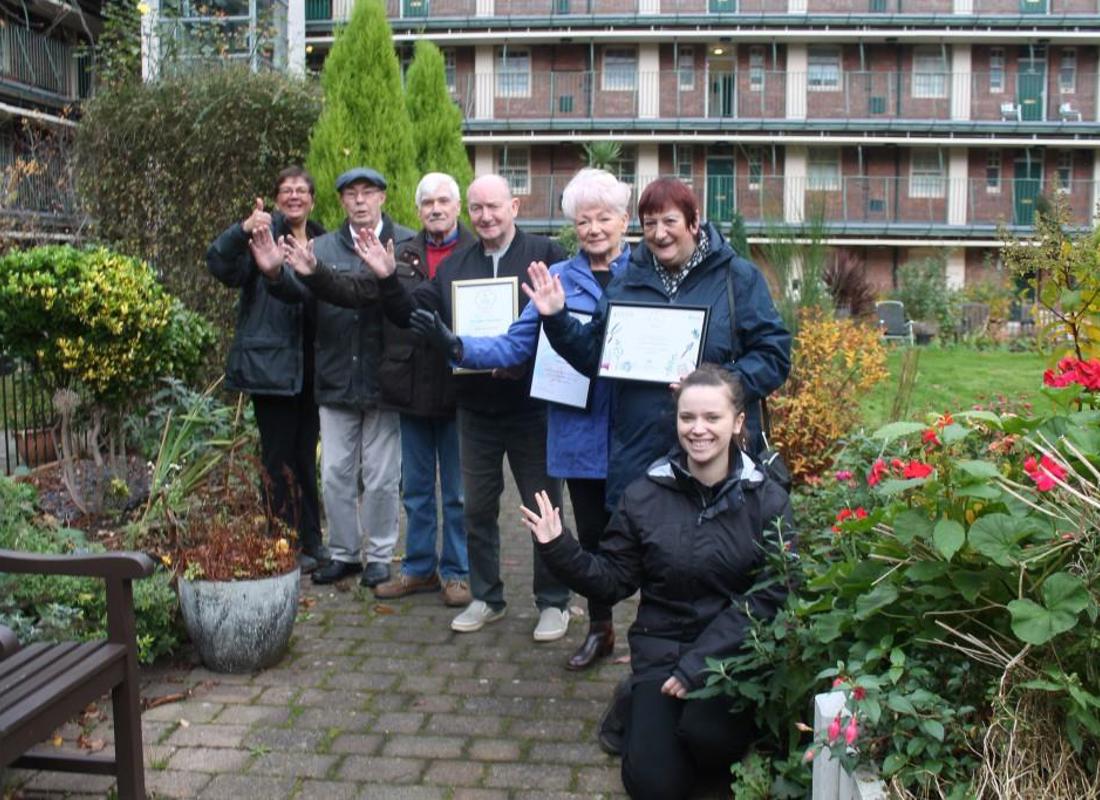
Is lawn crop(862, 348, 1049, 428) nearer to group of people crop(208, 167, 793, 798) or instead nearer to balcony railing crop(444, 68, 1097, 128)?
group of people crop(208, 167, 793, 798)

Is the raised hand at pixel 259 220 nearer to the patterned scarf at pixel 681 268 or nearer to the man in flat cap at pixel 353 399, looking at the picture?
the man in flat cap at pixel 353 399

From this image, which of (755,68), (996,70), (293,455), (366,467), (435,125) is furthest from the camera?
(996,70)

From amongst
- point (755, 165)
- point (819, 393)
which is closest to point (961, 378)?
point (819, 393)

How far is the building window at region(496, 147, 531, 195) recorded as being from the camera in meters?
40.7

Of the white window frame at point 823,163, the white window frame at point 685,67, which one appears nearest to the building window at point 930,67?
the white window frame at point 823,163

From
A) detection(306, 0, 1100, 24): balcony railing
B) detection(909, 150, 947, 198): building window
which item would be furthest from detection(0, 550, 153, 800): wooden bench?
detection(909, 150, 947, 198): building window

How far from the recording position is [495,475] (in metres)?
6.00

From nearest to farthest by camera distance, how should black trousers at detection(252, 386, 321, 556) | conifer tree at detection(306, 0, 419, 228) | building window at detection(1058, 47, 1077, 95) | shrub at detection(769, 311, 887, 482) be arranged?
black trousers at detection(252, 386, 321, 556), shrub at detection(769, 311, 887, 482), conifer tree at detection(306, 0, 419, 228), building window at detection(1058, 47, 1077, 95)

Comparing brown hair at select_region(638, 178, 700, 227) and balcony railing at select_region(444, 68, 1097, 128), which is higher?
balcony railing at select_region(444, 68, 1097, 128)

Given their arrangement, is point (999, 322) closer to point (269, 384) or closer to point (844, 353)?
point (844, 353)

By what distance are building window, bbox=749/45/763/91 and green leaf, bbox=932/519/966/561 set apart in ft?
128

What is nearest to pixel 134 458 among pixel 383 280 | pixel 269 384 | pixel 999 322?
pixel 269 384

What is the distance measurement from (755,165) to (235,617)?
1465 inches

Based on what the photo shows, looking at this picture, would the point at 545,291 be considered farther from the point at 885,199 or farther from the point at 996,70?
the point at 996,70
